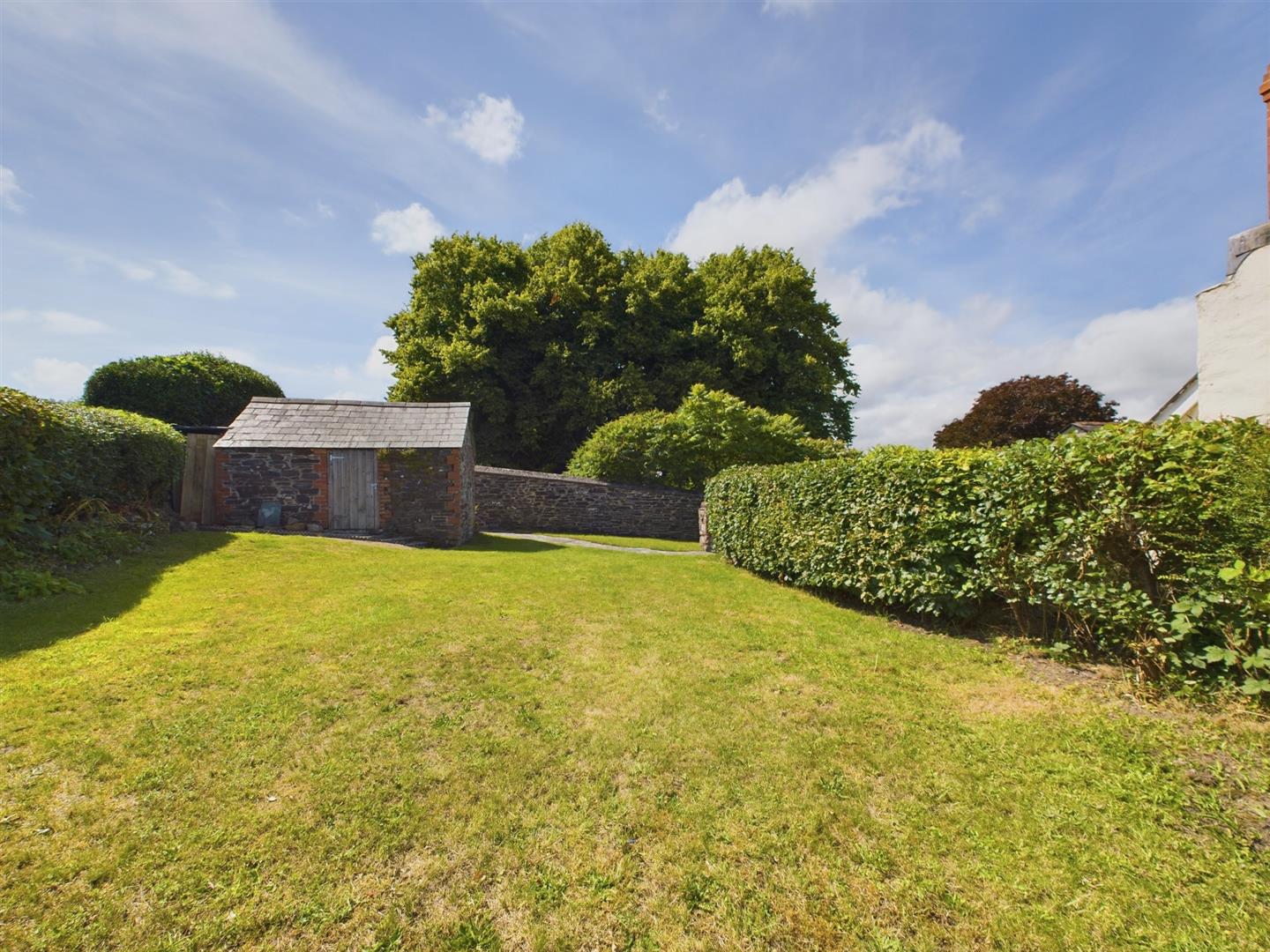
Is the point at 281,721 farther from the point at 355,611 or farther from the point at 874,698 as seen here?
the point at 874,698

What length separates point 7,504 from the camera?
7039 millimetres

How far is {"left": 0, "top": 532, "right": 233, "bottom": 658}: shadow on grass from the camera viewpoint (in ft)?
16.4

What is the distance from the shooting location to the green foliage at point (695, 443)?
19.8 meters

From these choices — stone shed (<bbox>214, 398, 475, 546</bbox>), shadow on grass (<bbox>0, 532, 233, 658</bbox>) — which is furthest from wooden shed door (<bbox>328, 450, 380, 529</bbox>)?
shadow on grass (<bbox>0, 532, 233, 658</bbox>)

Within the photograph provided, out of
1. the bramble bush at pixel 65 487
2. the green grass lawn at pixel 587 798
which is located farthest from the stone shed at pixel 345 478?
the green grass lawn at pixel 587 798

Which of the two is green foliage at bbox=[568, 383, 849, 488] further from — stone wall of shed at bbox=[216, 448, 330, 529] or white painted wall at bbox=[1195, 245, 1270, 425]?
white painted wall at bbox=[1195, 245, 1270, 425]

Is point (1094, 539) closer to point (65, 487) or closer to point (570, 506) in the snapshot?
point (65, 487)

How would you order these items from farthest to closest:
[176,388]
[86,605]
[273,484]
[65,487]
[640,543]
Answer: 1. [176,388]
2. [640,543]
3. [273,484]
4. [65,487]
5. [86,605]

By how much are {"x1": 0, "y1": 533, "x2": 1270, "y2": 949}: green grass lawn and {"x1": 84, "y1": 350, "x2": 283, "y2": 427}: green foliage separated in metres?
22.4

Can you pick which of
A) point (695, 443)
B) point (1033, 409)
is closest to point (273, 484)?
point (695, 443)

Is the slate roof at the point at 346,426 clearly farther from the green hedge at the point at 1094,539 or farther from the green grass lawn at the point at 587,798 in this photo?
the green hedge at the point at 1094,539

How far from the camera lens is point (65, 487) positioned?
8.29m

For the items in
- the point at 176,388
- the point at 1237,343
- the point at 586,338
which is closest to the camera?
the point at 1237,343

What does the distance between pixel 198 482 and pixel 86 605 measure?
9278mm
